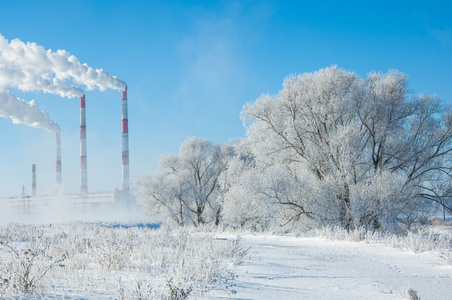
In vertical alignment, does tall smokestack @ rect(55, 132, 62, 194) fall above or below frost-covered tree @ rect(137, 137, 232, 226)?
above

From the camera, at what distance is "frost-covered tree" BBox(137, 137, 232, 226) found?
29766mm

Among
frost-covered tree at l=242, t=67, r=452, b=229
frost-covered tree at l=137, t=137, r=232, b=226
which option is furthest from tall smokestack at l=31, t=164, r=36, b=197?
frost-covered tree at l=242, t=67, r=452, b=229

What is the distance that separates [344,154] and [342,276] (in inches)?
457

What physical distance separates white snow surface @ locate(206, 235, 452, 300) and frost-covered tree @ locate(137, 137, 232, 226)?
21.8 meters

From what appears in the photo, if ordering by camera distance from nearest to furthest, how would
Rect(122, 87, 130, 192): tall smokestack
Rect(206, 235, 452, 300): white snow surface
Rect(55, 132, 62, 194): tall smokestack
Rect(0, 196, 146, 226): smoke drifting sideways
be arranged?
Rect(206, 235, 452, 300): white snow surface
Rect(0, 196, 146, 226): smoke drifting sideways
Rect(122, 87, 130, 192): tall smokestack
Rect(55, 132, 62, 194): tall smokestack

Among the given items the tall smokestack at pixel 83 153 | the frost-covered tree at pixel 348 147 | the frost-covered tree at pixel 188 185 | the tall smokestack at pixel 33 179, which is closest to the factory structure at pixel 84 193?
the tall smokestack at pixel 83 153

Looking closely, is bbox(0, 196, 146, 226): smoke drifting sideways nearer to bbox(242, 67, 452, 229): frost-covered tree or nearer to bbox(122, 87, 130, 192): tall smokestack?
bbox(122, 87, 130, 192): tall smokestack

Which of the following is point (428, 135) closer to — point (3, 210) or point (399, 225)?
point (399, 225)

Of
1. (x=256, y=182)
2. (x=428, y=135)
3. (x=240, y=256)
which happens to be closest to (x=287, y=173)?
(x=256, y=182)

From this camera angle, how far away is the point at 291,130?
18172 millimetres

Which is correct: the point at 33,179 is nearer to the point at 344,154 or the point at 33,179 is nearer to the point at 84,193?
the point at 84,193

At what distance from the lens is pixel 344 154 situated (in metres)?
16.4

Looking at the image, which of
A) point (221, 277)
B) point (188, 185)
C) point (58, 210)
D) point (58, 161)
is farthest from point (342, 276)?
point (58, 161)

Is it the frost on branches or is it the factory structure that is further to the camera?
the factory structure
